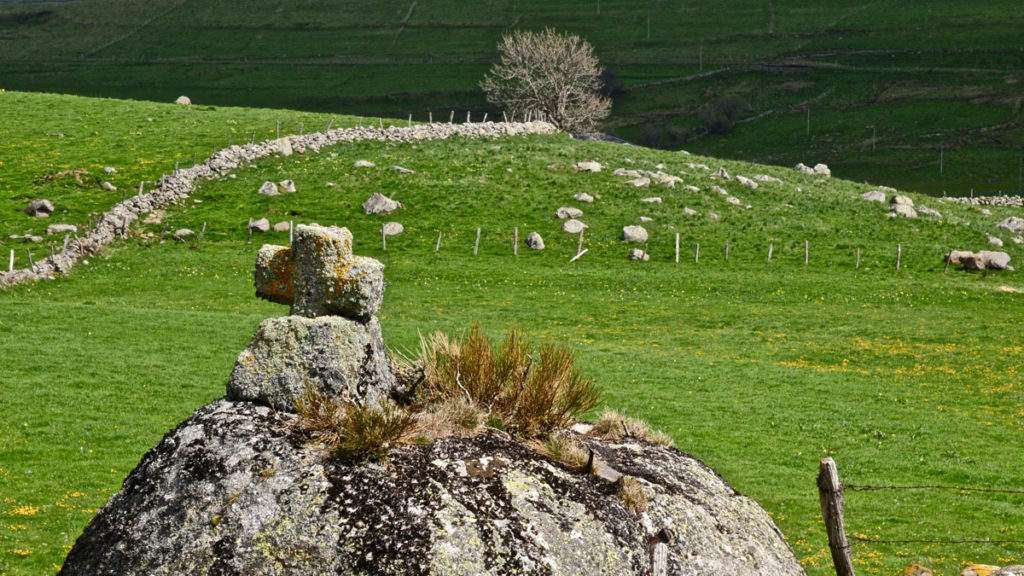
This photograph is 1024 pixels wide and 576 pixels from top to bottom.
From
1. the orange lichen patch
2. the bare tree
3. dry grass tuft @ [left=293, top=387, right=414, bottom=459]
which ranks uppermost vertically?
the bare tree

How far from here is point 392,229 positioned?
59.7 meters

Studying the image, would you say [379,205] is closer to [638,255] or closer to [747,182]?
[638,255]

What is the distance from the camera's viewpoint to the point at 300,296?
10.1 metres

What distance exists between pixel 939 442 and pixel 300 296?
23551 mm

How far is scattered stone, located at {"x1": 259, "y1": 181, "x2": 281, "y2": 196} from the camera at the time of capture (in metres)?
64.6

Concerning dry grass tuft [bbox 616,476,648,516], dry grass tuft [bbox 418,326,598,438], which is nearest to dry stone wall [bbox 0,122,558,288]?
dry grass tuft [bbox 418,326,598,438]

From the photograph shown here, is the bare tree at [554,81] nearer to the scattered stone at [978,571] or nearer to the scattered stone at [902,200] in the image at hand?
the scattered stone at [902,200]

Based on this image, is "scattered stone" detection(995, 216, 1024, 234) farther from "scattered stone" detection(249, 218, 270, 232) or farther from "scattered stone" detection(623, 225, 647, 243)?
"scattered stone" detection(249, 218, 270, 232)

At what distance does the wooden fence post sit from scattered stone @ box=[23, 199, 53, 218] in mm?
59064

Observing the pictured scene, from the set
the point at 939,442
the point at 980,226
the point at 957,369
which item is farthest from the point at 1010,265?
the point at 939,442

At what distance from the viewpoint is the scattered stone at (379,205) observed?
62.7 meters

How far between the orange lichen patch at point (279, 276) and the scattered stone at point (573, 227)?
5097cm

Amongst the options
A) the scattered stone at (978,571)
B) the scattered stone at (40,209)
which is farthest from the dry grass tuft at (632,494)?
the scattered stone at (40,209)

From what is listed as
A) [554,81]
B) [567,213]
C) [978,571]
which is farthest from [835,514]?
[554,81]
